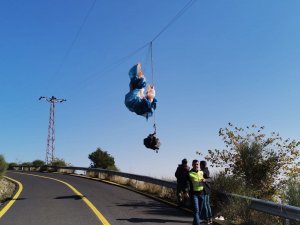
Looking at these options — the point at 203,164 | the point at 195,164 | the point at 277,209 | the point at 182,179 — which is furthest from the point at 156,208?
the point at 277,209

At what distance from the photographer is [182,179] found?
1500cm

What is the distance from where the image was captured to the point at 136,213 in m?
13.2

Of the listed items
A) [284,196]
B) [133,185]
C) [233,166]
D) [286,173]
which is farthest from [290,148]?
[133,185]

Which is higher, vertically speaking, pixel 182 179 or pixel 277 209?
pixel 182 179

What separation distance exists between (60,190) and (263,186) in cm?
922

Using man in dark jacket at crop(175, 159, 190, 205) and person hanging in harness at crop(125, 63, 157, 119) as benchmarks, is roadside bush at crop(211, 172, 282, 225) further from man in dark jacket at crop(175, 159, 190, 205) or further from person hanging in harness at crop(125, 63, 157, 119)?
person hanging in harness at crop(125, 63, 157, 119)

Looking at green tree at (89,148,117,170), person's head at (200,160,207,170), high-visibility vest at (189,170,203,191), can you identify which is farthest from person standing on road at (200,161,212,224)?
green tree at (89,148,117,170)

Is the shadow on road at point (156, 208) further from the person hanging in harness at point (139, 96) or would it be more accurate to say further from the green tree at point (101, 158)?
the green tree at point (101, 158)

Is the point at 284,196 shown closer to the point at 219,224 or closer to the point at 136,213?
the point at 219,224

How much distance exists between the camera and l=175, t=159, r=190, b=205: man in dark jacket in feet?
48.7

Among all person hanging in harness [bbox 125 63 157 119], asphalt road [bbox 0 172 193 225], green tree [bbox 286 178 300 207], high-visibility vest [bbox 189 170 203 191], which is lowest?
asphalt road [bbox 0 172 193 225]

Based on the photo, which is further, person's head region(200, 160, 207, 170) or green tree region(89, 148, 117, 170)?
green tree region(89, 148, 117, 170)

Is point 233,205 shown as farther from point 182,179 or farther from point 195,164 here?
point 182,179

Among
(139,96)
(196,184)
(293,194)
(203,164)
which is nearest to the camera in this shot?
(196,184)
